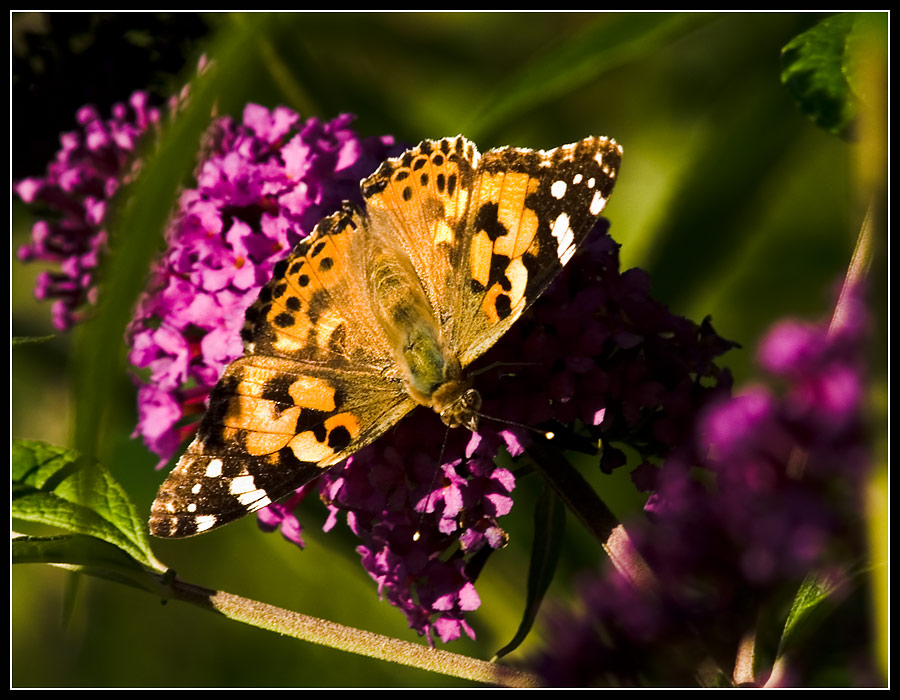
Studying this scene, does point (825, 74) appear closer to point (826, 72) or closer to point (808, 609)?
point (826, 72)

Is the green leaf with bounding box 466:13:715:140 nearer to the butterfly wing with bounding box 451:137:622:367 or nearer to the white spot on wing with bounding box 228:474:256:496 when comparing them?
the butterfly wing with bounding box 451:137:622:367

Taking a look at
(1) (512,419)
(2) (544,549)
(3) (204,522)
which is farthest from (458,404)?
(3) (204,522)

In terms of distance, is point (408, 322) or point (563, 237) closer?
point (563, 237)

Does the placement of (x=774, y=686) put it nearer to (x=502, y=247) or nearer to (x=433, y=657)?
(x=433, y=657)

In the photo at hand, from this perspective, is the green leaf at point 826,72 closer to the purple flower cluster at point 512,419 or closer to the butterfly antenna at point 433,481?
the purple flower cluster at point 512,419

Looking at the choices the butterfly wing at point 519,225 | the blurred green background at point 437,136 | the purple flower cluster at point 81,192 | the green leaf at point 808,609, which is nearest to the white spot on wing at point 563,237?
the butterfly wing at point 519,225

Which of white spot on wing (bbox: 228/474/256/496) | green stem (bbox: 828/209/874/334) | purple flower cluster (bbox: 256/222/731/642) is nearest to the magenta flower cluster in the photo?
purple flower cluster (bbox: 256/222/731/642)
